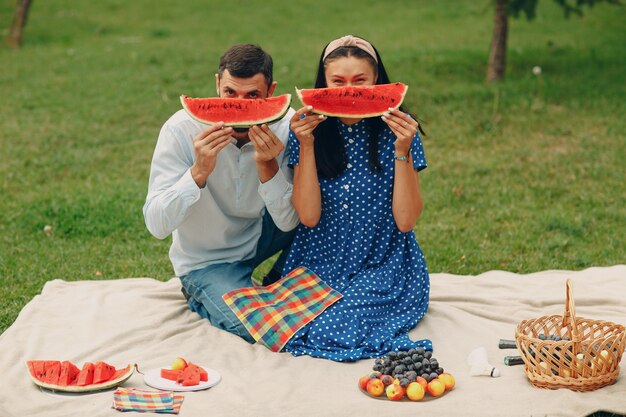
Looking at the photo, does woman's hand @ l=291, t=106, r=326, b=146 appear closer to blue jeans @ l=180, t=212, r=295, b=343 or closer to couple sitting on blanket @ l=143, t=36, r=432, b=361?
couple sitting on blanket @ l=143, t=36, r=432, b=361

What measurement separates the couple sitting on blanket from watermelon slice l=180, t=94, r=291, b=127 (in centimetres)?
6

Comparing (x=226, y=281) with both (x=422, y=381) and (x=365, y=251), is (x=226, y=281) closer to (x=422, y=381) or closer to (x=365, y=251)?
(x=365, y=251)

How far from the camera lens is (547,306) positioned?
208 inches

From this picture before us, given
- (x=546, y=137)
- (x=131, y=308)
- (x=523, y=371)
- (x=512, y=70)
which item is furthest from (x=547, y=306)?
(x=512, y=70)

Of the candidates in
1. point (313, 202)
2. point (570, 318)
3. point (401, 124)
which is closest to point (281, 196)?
point (313, 202)

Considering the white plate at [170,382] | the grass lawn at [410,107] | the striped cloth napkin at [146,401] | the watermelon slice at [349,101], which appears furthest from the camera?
the grass lawn at [410,107]

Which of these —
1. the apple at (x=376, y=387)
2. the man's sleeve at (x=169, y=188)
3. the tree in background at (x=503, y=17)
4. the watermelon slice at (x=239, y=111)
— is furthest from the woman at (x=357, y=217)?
the tree in background at (x=503, y=17)

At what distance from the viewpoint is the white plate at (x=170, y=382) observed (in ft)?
13.4

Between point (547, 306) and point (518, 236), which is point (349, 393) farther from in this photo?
point (518, 236)

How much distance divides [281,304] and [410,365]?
0.87m

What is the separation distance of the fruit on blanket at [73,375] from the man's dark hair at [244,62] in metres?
1.57

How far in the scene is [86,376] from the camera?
4.08 metres

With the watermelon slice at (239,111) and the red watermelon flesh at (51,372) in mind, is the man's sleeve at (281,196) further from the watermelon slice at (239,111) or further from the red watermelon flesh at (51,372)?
the red watermelon flesh at (51,372)

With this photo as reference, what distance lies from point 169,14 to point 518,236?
10.8 meters
